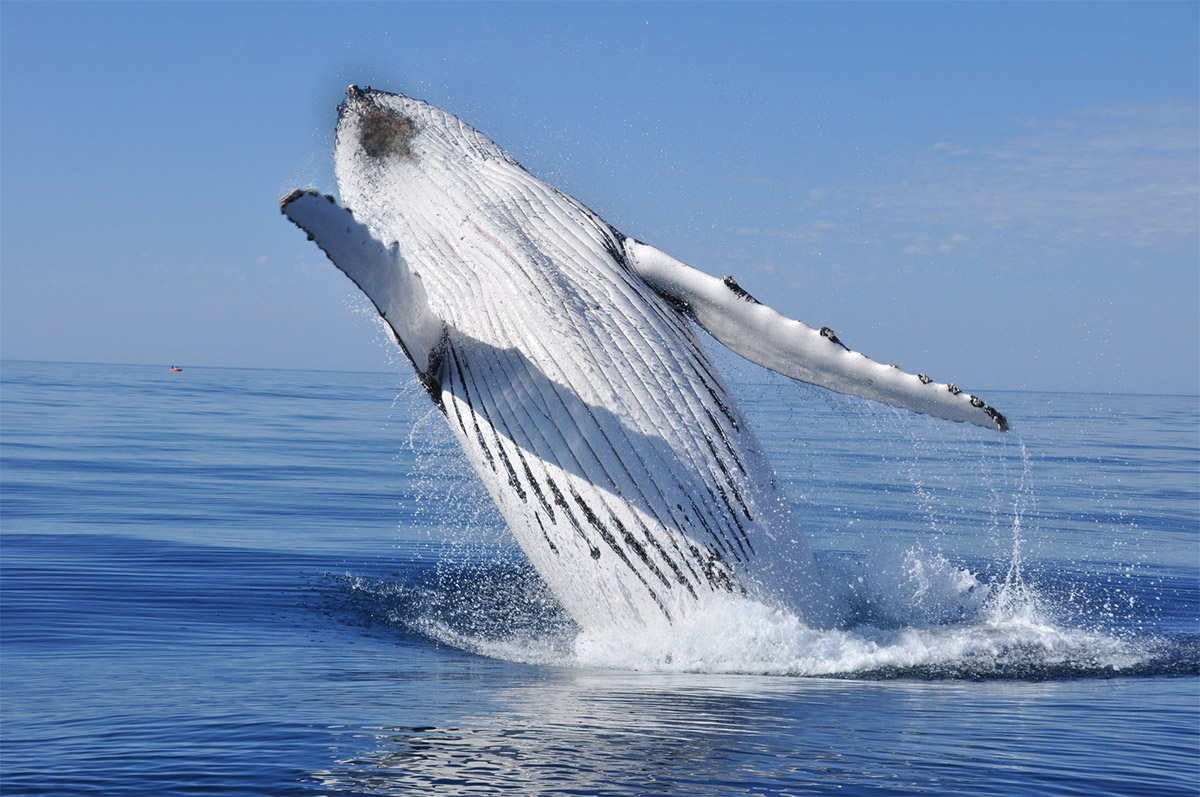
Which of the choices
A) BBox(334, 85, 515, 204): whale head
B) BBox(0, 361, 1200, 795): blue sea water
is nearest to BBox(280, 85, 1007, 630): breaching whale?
BBox(0, 361, 1200, 795): blue sea water

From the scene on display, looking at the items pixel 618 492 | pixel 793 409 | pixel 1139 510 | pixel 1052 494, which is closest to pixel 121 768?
pixel 618 492

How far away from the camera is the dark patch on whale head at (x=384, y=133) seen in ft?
25.8

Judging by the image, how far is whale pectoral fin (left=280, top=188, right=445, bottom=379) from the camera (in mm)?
5617

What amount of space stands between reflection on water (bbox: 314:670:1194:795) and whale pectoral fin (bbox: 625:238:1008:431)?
1864 millimetres

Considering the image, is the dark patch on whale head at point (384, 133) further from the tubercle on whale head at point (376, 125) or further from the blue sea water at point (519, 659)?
the blue sea water at point (519, 659)

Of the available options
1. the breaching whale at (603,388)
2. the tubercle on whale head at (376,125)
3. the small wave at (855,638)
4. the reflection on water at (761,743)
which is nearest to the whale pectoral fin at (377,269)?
the breaching whale at (603,388)

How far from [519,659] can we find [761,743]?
2.67m

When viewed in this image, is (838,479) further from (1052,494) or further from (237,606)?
(237,606)

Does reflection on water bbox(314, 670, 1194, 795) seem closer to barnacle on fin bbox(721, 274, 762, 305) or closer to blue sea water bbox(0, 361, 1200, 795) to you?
blue sea water bbox(0, 361, 1200, 795)

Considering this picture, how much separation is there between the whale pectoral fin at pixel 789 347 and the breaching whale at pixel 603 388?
0.01 metres

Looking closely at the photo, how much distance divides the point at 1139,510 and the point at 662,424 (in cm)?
1190

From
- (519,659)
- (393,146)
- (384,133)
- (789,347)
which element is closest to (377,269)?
(393,146)

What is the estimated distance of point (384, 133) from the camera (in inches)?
311

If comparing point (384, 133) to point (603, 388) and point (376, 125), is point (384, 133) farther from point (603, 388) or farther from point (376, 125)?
point (603, 388)
